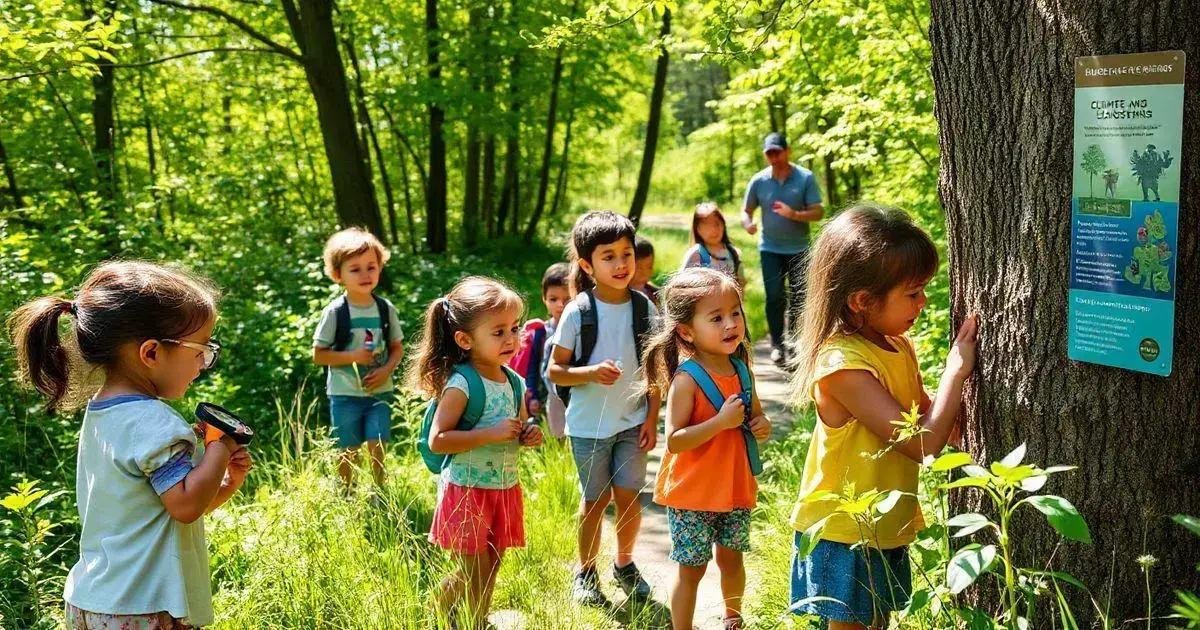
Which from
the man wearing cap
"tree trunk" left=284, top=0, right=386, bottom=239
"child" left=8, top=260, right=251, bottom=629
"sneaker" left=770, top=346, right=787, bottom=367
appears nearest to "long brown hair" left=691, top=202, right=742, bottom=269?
the man wearing cap

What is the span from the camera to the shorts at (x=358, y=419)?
543 centimetres

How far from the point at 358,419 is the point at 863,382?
3599mm

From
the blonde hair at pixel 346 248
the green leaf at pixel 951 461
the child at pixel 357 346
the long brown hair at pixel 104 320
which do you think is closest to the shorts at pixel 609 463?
the child at pixel 357 346

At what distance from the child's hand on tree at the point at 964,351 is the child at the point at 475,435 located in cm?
158

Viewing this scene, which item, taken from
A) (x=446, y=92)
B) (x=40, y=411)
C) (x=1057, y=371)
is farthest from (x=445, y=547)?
(x=446, y=92)

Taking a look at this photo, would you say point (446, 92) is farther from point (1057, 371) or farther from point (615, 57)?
point (1057, 371)

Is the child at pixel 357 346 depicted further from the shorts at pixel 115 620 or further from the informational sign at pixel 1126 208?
the informational sign at pixel 1126 208

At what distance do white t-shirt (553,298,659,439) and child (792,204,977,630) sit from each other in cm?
164

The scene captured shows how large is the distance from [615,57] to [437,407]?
14.5 metres

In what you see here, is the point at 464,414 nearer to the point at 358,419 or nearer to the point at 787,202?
the point at 358,419

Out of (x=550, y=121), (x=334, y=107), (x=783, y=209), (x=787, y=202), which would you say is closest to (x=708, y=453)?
(x=783, y=209)

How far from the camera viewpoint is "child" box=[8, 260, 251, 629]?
2477mm

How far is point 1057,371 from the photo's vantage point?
7.79 ft

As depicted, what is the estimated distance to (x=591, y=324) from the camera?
4.34 m
